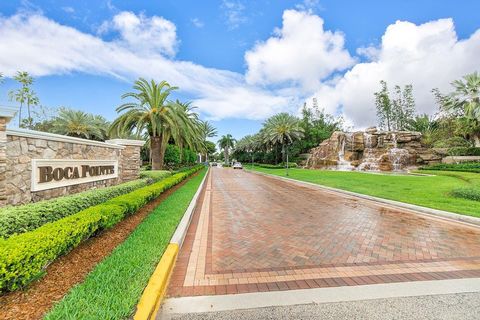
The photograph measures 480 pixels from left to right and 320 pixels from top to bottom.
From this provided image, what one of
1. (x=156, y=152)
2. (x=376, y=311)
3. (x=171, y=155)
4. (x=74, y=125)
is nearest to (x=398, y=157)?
(x=171, y=155)

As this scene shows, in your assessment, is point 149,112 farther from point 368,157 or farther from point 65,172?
point 368,157

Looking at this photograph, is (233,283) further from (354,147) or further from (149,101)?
(354,147)

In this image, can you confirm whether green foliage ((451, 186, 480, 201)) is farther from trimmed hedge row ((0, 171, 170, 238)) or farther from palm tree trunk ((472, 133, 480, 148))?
palm tree trunk ((472, 133, 480, 148))

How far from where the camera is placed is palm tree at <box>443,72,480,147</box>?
112 feet

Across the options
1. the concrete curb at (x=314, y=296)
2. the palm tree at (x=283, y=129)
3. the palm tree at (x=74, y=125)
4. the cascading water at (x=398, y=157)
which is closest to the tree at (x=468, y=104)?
the cascading water at (x=398, y=157)

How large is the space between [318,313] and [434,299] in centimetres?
160

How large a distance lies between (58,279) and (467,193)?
13.4m

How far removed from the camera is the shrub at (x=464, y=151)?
30891mm

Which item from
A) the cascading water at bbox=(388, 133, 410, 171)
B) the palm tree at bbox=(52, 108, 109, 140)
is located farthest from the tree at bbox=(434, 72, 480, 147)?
the palm tree at bbox=(52, 108, 109, 140)

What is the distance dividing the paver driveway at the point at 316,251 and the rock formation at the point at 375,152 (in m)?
30.0

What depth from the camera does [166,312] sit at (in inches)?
115

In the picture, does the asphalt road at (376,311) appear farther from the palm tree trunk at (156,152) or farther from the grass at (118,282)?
the palm tree trunk at (156,152)

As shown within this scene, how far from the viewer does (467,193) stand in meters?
10.2

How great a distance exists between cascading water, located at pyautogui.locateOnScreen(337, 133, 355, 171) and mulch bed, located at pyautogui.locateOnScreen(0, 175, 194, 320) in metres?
36.4
